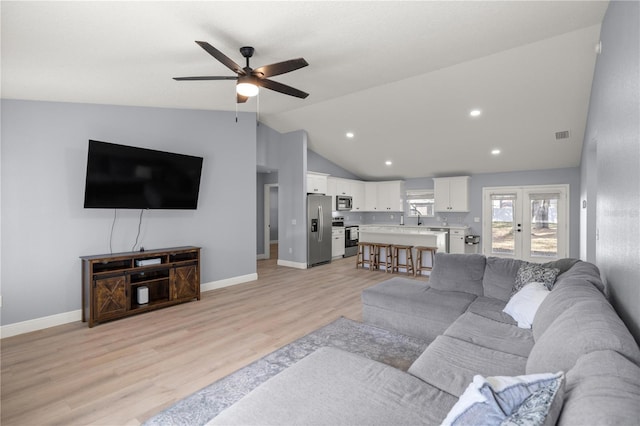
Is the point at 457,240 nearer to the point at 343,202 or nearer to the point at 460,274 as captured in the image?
the point at 343,202

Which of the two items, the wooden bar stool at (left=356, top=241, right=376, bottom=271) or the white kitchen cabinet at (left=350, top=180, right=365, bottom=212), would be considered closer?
the wooden bar stool at (left=356, top=241, right=376, bottom=271)

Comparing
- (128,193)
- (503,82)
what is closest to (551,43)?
(503,82)

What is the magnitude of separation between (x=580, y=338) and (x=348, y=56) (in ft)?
10.3

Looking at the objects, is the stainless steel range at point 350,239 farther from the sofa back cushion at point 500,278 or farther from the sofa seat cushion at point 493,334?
the sofa seat cushion at point 493,334

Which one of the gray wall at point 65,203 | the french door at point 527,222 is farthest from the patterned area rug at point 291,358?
the french door at point 527,222

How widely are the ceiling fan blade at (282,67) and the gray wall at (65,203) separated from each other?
2.49 meters

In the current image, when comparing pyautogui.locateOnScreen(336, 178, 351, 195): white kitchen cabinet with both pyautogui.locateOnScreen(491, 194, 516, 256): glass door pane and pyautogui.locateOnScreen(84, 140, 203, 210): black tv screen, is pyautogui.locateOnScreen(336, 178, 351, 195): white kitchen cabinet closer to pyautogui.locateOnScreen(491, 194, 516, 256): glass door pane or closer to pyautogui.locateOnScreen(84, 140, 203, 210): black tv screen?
pyautogui.locateOnScreen(491, 194, 516, 256): glass door pane

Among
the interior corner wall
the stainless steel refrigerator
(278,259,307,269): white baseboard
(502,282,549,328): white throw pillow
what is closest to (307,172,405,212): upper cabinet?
the stainless steel refrigerator

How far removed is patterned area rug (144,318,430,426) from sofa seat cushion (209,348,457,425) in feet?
2.69

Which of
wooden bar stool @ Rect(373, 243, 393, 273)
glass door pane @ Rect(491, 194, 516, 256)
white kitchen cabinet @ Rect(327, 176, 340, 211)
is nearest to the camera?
wooden bar stool @ Rect(373, 243, 393, 273)

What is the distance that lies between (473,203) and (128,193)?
7741 millimetres

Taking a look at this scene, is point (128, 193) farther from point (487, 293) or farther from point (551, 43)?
point (551, 43)

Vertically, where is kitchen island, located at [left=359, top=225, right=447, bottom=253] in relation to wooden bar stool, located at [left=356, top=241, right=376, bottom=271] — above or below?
above

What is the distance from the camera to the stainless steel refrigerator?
704 cm
